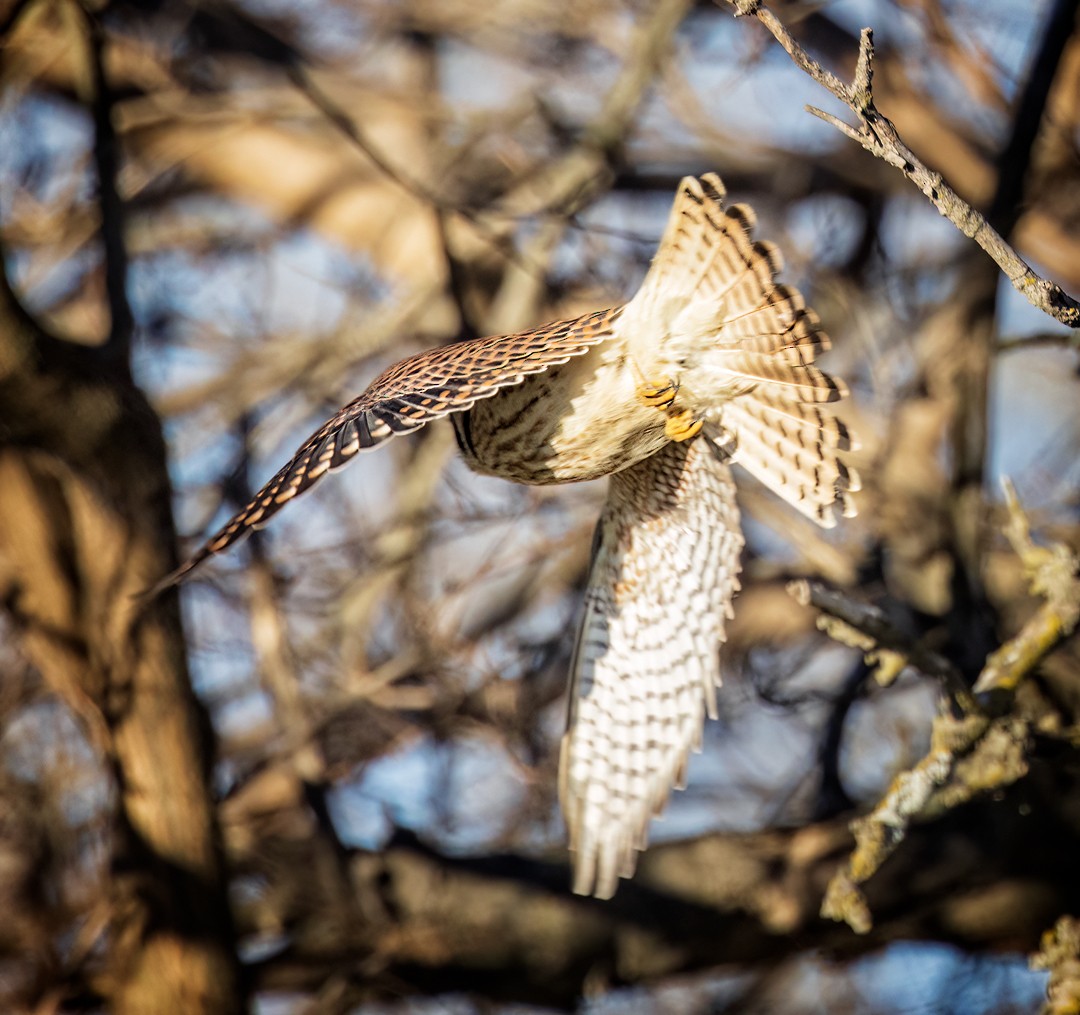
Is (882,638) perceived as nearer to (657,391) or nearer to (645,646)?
(657,391)

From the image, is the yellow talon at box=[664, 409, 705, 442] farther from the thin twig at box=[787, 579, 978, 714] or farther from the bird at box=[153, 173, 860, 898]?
the thin twig at box=[787, 579, 978, 714]

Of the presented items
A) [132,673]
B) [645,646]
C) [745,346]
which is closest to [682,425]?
[745,346]

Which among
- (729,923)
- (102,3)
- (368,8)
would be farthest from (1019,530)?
(368,8)

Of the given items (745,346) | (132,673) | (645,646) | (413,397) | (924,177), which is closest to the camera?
(924,177)

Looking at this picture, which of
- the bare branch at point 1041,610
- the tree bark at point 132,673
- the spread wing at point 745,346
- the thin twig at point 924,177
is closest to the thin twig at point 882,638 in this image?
the bare branch at point 1041,610

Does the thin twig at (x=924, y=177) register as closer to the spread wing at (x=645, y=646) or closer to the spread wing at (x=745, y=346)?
the spread wing at (x=745, y=346)

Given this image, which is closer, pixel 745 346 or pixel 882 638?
pixel 882 638

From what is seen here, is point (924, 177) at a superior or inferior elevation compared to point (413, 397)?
superior
